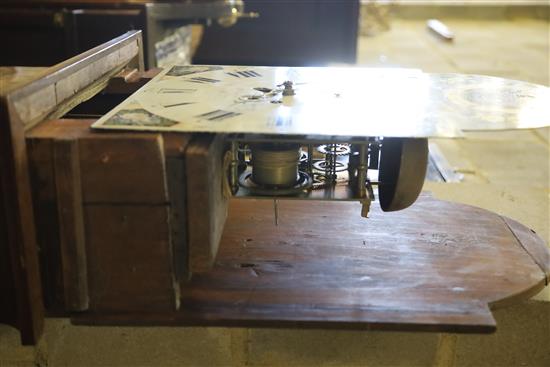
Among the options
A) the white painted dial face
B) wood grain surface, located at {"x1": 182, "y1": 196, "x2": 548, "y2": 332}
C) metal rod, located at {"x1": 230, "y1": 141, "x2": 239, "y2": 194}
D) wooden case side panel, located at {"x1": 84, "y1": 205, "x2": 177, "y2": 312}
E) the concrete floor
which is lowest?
the concrete floor

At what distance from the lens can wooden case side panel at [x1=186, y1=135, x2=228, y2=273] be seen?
1.13m

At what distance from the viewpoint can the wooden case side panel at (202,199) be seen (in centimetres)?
113

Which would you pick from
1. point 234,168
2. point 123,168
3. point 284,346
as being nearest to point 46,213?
point 123,168

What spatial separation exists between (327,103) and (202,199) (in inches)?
15.2

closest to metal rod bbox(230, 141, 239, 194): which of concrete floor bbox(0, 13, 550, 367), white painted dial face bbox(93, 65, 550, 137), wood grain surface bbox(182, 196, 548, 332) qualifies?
white painted dial face bbox(93, 65, 550, 137)

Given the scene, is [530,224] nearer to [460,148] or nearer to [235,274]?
[235,274]

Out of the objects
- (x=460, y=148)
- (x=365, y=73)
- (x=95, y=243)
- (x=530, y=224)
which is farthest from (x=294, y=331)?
(x=460, y=148)

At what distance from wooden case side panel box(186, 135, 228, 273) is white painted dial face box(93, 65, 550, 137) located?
0.04 meters

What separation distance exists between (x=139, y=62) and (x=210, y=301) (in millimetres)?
904

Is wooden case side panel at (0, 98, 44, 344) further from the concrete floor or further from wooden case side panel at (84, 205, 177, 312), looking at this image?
the concrete floor

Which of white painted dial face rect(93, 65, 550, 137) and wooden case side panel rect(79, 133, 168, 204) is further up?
white painted dial face rect(93, 65, 550, 137)

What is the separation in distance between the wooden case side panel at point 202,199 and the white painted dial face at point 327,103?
0.14ft

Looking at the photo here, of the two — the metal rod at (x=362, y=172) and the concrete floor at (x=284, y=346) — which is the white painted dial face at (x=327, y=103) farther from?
the concrete floor at (x=284, y=346)

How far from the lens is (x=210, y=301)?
1263 mm
